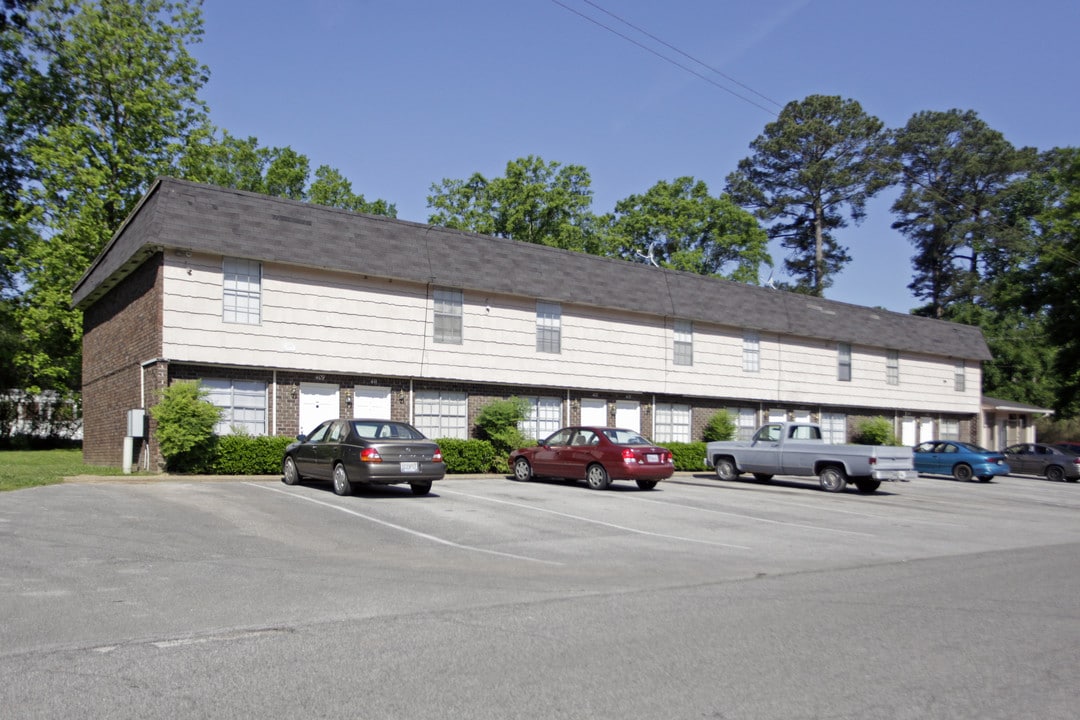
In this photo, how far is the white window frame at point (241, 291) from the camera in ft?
72.2

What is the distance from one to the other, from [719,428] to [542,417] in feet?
25.1

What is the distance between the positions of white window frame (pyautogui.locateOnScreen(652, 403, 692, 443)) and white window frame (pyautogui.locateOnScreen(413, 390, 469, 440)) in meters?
7.92

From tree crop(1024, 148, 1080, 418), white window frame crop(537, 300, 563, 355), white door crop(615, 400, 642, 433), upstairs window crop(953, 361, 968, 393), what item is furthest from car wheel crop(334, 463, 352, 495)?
tree crop(1024, 148, 1080, 418)

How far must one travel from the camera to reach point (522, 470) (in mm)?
22844

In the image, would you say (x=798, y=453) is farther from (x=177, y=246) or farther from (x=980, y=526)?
(x=177, y=246)

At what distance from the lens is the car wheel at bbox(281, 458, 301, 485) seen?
1869 cm

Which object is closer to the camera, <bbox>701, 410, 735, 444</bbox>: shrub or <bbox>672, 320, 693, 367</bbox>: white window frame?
<bbox>672, 320, 693, 367</bbox>: white window frame

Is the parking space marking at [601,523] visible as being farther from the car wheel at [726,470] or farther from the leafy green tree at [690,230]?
the leafy green tree at [690,230]

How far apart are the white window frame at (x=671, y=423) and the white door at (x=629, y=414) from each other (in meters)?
0.77

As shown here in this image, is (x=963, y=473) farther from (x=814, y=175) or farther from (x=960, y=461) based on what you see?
(x=814, y=175)

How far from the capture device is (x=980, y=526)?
16719 millimetres

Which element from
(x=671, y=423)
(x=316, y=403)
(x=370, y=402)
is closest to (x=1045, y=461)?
(x=671, y=423)

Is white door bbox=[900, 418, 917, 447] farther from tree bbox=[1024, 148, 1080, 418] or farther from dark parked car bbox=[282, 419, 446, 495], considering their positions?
dark parked car bbox=[282, 419, 446, 495]

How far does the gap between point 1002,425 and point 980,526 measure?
117ft
